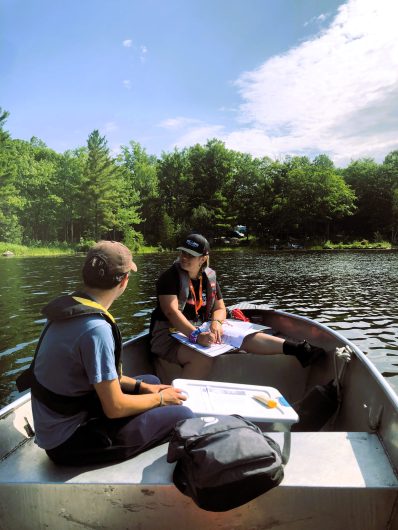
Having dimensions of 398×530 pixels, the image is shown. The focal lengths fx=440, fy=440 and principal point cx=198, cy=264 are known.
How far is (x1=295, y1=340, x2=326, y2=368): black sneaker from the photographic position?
167 inches

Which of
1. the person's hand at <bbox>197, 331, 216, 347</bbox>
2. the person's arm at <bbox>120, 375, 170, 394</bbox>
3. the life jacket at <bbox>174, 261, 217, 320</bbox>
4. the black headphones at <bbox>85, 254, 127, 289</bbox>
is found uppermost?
the black headphones at <bbox>85, 254, 127, 289</bbox>

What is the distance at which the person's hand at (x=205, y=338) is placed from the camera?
408 centimetres

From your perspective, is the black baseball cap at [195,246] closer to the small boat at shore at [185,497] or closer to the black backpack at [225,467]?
the small boat at shore at [185,497]

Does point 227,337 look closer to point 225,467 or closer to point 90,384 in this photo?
point 90,384

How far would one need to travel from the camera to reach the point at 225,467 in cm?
184

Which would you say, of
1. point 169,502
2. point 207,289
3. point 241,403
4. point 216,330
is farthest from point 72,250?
point 169,502

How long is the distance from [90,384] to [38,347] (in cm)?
32

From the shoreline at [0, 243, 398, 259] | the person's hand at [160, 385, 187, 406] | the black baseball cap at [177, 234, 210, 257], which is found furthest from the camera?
the shoreline at [0, 243, 398, 259]

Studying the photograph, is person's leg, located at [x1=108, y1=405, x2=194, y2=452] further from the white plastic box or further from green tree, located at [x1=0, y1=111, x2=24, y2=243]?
green tree, located at [x1=0, y1=111, x2=24, y2=243]

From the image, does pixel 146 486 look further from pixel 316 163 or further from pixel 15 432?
pixel 316 163

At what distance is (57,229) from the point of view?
205 ft

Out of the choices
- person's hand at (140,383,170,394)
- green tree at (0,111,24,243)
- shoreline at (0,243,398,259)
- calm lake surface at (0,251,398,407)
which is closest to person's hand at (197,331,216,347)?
person's hand at (140,383,170,394)

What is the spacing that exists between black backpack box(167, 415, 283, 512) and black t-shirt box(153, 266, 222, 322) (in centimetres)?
226

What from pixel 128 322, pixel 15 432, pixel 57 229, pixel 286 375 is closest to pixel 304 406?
pixel 286 375
